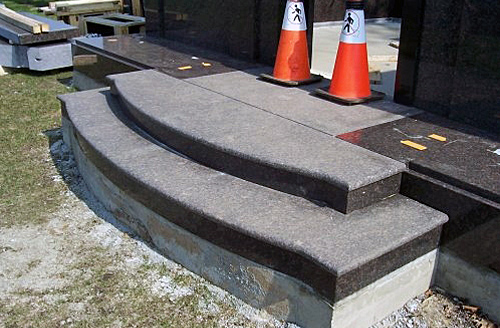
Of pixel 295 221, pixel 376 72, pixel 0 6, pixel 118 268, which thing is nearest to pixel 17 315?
pixel 118 268

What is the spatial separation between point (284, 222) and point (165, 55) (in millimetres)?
3750

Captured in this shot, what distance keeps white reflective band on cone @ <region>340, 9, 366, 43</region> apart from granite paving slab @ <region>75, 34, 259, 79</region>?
1.61 meters

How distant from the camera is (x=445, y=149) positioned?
3525 mm

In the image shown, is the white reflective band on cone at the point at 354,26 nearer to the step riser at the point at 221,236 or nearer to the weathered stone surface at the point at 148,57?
the weathered stone surface at the point at 148,57

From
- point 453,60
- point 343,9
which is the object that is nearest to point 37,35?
point 343,9

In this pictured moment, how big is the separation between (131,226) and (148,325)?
108cm

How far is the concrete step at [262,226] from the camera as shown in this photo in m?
2.80

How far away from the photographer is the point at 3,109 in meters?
6.54

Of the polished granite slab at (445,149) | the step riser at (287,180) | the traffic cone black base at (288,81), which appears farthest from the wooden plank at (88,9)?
the polished granite slab at (445,149)

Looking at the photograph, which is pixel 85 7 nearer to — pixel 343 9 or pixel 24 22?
pixel 24 22

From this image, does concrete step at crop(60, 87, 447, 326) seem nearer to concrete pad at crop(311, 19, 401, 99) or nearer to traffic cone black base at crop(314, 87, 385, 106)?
traffic cone black base at crop(314, 87, 385, 106)

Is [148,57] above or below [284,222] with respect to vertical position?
above

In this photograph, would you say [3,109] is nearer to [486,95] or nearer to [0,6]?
[0,6]

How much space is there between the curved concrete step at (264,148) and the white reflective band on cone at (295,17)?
3.04 feet
